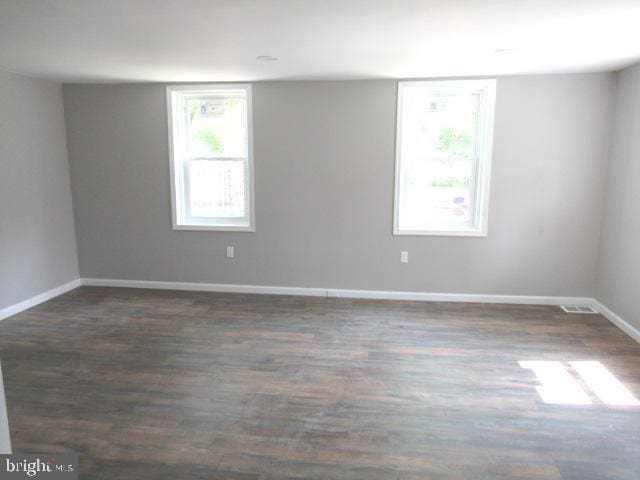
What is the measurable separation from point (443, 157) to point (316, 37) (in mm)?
2140

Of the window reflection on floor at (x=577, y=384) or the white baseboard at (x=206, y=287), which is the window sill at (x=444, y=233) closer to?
the white baseboard at (x=206, y=287)

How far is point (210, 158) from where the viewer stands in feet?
15.7

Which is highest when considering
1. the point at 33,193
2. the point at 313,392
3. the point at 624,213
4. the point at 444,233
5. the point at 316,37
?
the point at 316,37

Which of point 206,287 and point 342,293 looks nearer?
point 342,293

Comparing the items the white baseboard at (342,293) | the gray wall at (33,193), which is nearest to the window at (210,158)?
the white baseboard at (342,293)

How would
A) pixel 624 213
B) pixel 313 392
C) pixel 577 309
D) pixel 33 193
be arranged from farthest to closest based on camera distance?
pixel 33 193 → pixel 577 309 → pixel 624 213 → pixel 313 392

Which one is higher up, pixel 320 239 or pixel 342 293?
pixel 320 239

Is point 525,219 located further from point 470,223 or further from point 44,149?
point 44,149

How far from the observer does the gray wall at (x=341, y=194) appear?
4195 mm

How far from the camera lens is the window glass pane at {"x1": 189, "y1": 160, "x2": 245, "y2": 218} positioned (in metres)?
4.79

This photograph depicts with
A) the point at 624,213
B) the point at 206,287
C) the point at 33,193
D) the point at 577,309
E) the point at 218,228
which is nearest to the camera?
the point at 624,213

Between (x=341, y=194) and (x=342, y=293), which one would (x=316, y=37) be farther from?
(x=342, y=293)

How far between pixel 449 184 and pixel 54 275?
4.43 metres

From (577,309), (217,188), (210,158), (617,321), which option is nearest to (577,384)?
(617,321)
